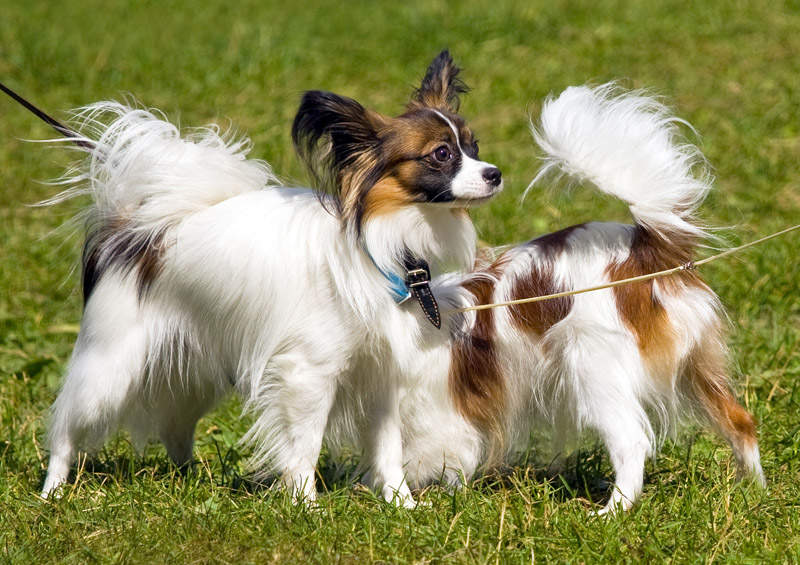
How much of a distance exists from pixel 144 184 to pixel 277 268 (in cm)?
76

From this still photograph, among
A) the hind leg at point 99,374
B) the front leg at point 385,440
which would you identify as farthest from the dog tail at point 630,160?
the hind leg at point 99,374

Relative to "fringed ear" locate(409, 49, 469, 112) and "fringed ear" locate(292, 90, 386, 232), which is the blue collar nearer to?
"fringed ear" locate(292, 90, 386, 232)

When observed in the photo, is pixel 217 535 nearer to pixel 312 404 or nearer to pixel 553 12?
pixel 312 404

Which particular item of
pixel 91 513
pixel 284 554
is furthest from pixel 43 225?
pixel 284 554

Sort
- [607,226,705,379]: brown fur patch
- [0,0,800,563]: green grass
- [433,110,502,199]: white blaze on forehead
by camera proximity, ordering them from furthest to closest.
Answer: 1. [607,226,705,379]: brown fur patch
2. [433,110,502,199]: white blaze on forehead
3. [0,0,800,563]: green grass

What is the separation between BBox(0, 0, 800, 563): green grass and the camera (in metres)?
3.46

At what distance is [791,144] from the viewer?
790 centimetres

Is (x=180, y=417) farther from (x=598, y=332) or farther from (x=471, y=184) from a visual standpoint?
(x=598, y=332)

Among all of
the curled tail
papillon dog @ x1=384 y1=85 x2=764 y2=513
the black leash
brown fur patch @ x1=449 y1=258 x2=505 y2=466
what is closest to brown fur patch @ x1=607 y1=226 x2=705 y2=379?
papillon dog @ x1=384 y1=85 x2=764 y2=513

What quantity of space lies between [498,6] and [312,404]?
8101mm

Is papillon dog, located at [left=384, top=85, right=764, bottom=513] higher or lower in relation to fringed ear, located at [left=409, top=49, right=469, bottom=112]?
lower

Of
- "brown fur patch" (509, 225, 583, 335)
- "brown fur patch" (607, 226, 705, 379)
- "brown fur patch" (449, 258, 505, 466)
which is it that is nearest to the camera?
"brown fur patch" (607, 226, 705, 379)

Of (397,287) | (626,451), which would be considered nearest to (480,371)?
(397,287)

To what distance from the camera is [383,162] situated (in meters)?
3.72
